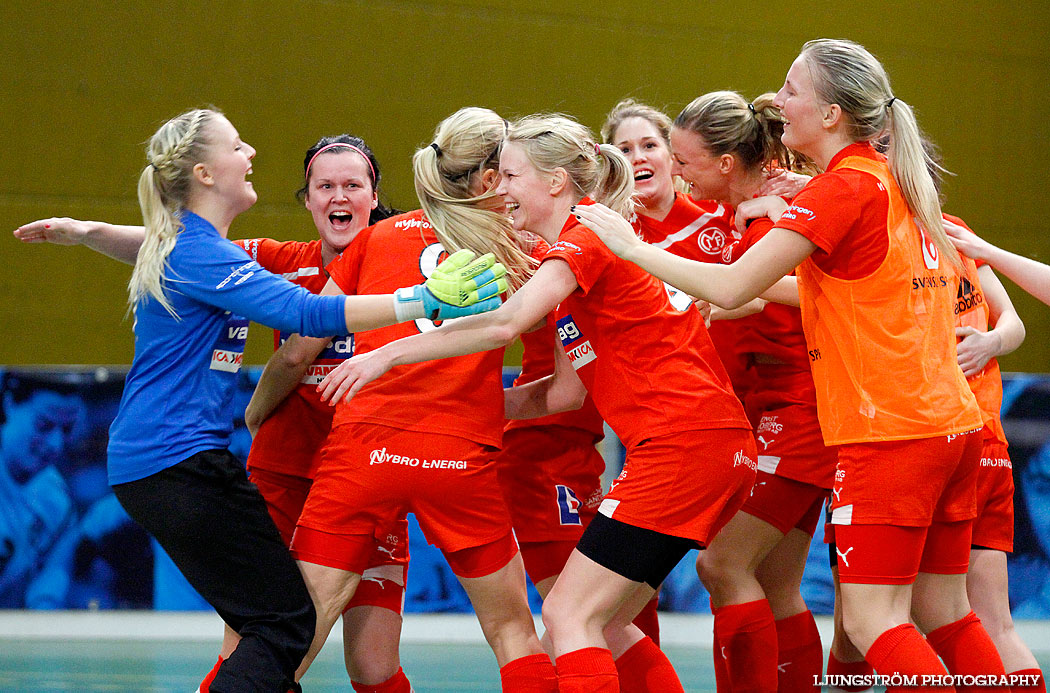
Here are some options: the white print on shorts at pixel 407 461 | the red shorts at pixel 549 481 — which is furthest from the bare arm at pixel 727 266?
the red shorts at pixel 549 481

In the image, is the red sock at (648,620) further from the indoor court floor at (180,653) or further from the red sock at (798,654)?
the indoor court floor at (180,653)

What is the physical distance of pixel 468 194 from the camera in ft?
9.96

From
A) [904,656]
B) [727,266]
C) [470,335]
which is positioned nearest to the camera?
[904,656]

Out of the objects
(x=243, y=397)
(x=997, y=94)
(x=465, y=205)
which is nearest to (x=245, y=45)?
(x=243, y=397)

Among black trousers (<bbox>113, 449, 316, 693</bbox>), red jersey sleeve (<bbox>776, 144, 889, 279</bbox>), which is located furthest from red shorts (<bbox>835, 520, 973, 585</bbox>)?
black trousers (<bbox>113, 449, 316, 693</bbox>)

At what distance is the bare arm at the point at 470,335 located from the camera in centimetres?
260

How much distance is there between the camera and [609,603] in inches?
102

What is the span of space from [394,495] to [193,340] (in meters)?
0.67

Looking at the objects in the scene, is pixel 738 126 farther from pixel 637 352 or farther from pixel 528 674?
pixel 528 674

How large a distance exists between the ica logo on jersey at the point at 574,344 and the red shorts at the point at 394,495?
358 mm

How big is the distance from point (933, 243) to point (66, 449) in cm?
452

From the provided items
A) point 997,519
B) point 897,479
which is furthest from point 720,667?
point 897,479

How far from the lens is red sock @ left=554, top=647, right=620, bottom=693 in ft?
8.33

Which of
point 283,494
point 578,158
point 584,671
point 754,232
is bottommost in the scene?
point 584,671
